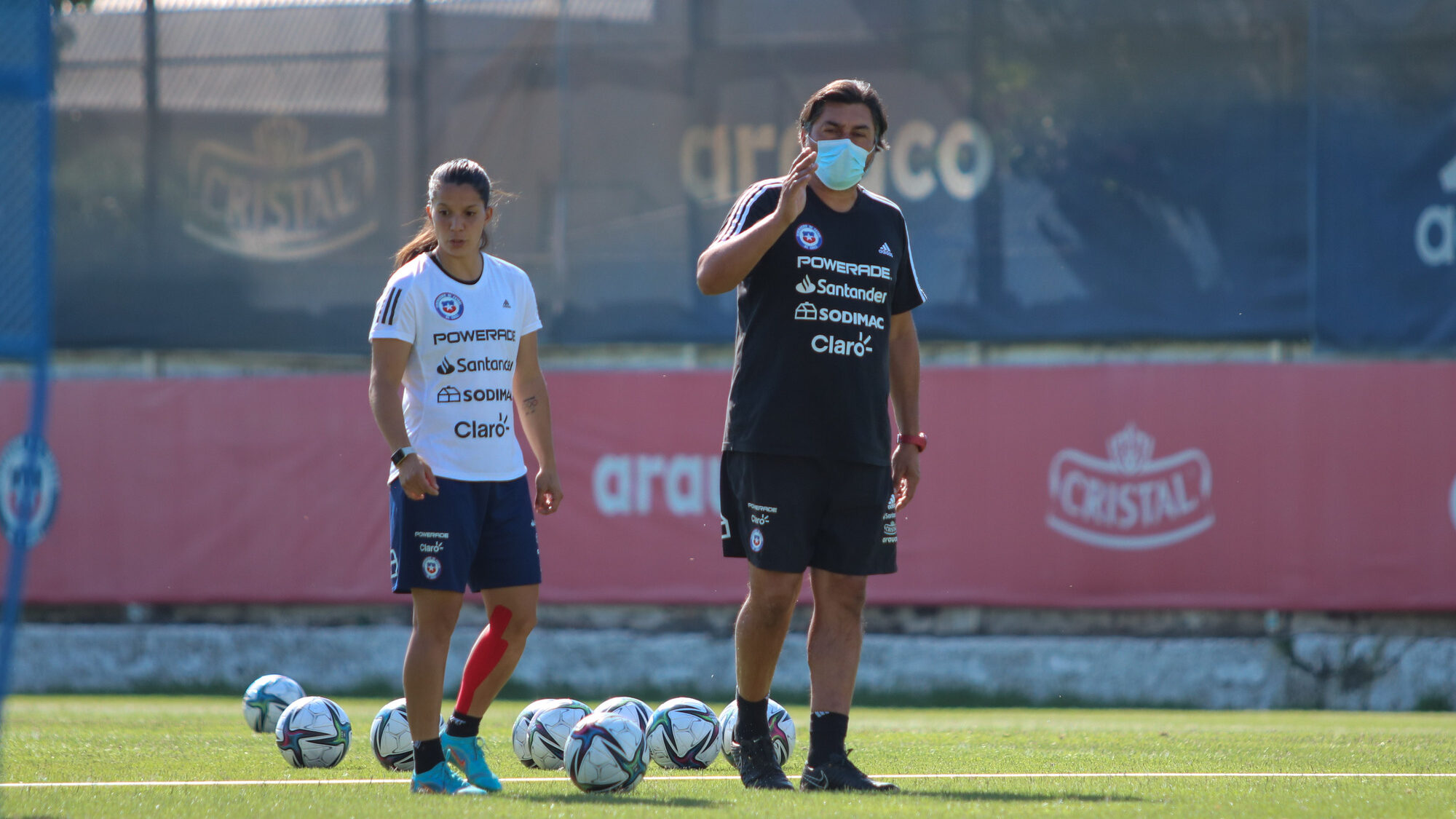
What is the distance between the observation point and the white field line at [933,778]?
4.65 metres

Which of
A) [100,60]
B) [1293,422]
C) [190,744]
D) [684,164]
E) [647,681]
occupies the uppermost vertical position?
[100,60]

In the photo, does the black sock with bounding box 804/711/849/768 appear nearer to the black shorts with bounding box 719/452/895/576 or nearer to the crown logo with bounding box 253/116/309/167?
the black shorts with bounding box 719/452/895/576

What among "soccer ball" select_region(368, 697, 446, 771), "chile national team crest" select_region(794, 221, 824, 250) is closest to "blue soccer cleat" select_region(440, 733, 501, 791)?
"soccer ball" select_region(368, 697, 446, 771)

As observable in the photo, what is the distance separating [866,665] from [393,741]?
6027mm

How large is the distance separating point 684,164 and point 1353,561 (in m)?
5.40

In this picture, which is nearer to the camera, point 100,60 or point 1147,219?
point 1147,219

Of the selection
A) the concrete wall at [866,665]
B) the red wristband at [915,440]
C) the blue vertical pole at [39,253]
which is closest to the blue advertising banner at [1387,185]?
the concrete wall at [866,665]

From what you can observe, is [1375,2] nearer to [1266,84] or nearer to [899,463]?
[1266,84]

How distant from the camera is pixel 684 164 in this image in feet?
37.7

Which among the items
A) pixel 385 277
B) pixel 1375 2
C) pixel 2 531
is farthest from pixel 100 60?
pixel 1375 2

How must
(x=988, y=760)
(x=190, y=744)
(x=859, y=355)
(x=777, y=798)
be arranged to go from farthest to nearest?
(x=190, y=744)
(x=988, y=760)
(x=859, y=355)
(x=777, y=798)

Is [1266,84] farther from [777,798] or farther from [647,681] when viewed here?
[777,798]

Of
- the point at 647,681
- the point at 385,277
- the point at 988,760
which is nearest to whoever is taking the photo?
the point at 988,760

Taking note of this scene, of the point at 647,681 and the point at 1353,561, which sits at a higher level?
the point at 1353,561
